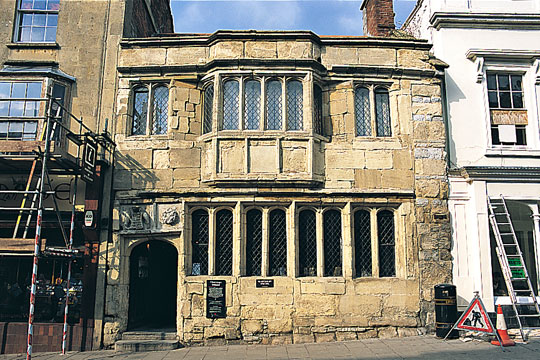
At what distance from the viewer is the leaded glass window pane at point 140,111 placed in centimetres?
1179

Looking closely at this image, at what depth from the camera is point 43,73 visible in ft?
37.3

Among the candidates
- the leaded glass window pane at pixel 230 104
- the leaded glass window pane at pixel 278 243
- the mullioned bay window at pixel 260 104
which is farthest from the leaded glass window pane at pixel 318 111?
the leaded glass window pane at pixel 278 243

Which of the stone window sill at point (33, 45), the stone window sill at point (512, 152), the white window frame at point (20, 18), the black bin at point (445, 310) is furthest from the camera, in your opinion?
the white window frame at point (20, 18)

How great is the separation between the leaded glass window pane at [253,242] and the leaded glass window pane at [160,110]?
3.19 metres

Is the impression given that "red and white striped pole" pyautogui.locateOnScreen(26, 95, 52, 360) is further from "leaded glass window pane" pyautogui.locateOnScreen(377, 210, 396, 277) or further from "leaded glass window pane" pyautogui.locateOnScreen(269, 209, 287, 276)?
"leaded glass window pane" pyautogui.locateOnScreen(377, 210, 396, 277)

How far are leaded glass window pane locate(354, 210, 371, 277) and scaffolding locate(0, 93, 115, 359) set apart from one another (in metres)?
6.48

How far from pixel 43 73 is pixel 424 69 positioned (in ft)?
31.9

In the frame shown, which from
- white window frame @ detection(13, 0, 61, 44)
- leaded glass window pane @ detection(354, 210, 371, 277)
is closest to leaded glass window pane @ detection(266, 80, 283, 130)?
leaded glass window pane @ detection(354, 210, 371, 277)

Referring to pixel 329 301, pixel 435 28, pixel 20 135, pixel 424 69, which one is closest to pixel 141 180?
pixel 20 135

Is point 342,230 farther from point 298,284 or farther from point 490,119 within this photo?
point 490,119

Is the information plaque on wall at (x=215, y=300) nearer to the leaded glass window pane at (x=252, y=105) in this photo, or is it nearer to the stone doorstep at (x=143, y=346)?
the stone doorstep at (x=143, y=346)

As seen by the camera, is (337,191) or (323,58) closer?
(337,191)

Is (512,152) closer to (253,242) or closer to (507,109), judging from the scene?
(507,109)

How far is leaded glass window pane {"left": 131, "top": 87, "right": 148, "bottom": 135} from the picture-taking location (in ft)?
38.7
